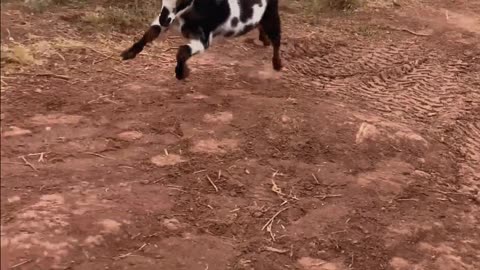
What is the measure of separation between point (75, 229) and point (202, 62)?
158 centimetres

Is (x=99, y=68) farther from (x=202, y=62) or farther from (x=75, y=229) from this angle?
(x=202, y=62)

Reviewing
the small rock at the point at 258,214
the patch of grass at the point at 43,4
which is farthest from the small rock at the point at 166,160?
the patch of grass at the point at 43,4

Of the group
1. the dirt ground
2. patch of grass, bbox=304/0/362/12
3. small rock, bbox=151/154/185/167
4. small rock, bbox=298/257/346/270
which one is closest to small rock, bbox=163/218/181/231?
the dirt ground

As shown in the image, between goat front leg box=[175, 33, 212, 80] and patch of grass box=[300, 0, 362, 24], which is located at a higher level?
goat front leg box=[175, 33, 212, 80]

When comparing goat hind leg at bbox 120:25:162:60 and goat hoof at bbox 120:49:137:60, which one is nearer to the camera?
goat hoof at bbox 120:49:137:60

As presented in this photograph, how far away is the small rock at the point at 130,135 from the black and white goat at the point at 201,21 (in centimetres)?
32

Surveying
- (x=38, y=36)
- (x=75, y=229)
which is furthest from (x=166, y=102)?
(x=75, y=229)

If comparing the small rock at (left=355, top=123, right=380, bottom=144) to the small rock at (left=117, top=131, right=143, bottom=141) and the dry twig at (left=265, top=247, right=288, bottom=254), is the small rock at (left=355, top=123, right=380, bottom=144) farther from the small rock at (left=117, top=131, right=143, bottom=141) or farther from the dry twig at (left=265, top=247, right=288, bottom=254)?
the small rock at (left=117, top=131, right=143, bottom=141)

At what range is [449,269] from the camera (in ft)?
7.64

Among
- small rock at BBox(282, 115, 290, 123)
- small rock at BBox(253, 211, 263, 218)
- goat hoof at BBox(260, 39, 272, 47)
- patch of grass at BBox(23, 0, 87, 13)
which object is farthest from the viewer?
goat hoof at BBox(260, 39, 272, 47)

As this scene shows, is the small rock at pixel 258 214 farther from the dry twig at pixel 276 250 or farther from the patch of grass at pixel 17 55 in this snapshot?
the patch of grass at pixel 17 55

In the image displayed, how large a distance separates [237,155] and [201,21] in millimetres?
518

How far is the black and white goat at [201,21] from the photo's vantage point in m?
2.53

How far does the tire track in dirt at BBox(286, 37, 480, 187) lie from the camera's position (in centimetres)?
322
